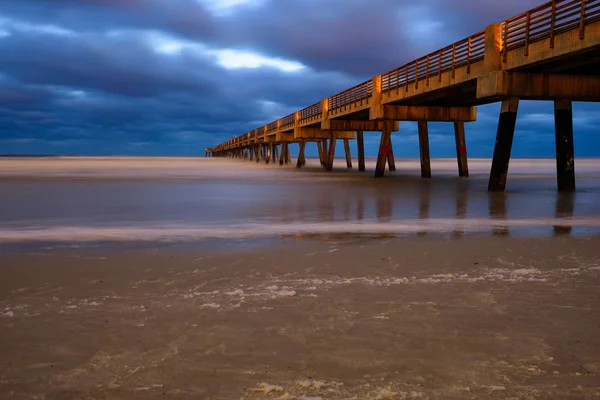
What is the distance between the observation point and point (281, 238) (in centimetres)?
715

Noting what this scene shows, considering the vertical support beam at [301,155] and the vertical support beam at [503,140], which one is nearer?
the vertical support beam at [503,140]

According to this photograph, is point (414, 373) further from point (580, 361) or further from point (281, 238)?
point (281, 238)

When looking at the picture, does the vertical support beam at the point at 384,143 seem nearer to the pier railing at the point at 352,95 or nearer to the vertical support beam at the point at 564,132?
the pier railing at the point at 352,95

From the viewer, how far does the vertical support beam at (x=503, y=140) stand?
15.9 metres

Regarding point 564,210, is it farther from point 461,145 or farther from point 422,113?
point 461,145

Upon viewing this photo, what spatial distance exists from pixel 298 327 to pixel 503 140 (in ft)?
47.7

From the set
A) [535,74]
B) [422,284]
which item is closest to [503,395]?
[422,284]

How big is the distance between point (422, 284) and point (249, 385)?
2.39 m

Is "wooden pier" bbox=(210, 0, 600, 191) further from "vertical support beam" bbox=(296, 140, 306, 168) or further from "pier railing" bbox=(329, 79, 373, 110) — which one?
"vertical support beam" bbox=(296, 140, 306, 168)

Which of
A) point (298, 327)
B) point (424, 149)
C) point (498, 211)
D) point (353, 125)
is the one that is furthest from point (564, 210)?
point (353, 125)

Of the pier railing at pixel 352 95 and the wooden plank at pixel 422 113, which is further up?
the pier railing at pixel 352 95

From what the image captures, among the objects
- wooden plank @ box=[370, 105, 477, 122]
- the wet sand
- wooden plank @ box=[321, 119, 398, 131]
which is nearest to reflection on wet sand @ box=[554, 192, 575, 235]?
the wet sand

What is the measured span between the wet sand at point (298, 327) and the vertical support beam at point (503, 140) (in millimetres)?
11211

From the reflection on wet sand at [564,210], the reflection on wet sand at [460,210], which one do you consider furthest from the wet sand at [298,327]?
the reflection on wet sand at [564,210]
